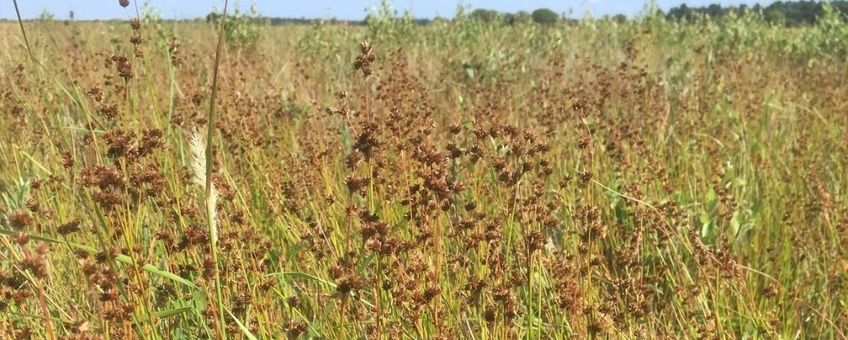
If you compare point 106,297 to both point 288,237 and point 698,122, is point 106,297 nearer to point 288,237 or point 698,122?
point 288,237

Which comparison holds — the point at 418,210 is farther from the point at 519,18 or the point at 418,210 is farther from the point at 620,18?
the point at 519,18

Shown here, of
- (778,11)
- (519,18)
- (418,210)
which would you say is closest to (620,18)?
(519,18)

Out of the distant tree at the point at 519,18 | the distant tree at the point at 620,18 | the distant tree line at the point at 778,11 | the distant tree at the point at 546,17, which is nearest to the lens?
the distant tree line at the point at 778,11

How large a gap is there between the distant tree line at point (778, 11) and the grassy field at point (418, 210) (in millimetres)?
5274

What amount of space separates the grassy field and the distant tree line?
527 centimetres

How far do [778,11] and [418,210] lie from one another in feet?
52.0

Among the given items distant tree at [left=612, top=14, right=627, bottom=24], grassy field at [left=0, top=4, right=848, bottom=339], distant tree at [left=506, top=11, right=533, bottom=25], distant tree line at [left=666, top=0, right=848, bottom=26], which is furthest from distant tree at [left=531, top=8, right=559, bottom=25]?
grassy field at [left=0, top=4, right=848, bottom=339]

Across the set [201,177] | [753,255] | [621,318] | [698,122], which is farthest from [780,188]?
[201,177]

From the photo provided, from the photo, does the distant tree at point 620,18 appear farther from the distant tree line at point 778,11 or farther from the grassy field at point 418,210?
the grassy field at point 418,210

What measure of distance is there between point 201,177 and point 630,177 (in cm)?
275

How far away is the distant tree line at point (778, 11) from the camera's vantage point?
11844 millimetres

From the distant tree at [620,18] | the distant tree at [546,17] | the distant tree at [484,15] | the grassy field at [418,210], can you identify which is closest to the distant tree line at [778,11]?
the distant tree at [620,18]

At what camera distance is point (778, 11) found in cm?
1549

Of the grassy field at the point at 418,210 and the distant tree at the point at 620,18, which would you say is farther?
the distant tree at the point at 620,18
